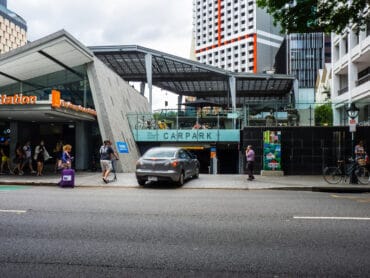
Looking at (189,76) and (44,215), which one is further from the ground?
(189,76)

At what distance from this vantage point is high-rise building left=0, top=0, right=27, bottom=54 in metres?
102

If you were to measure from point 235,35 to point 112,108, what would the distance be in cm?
11970

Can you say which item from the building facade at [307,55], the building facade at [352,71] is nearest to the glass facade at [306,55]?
the building facade at [307,55]

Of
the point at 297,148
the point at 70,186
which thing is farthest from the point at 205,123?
the point at 70,186

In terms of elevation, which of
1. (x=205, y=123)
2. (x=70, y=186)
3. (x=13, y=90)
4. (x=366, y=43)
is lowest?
(x=70, y=186)

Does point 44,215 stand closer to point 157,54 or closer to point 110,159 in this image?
point 110,159

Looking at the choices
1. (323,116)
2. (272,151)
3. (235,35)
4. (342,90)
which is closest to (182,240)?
(272,151)

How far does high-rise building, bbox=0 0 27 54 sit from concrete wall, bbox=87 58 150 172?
9307 cm

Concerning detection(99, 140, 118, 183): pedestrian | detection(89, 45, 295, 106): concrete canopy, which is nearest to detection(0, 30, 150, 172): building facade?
detection(99, 140, 118, 183): pedestrian

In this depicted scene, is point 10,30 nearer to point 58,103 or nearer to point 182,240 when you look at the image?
point 58,103

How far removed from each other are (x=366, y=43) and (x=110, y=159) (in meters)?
21.0

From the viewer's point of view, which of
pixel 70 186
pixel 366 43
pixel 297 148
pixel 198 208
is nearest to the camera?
pixel 198 208

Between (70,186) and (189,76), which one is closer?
(70,186)

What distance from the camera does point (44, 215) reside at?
7508 millimetres
